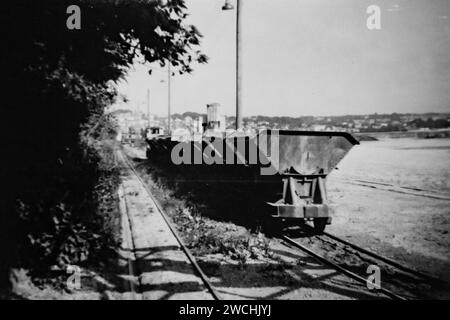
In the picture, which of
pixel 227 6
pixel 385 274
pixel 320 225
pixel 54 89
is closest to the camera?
pixel 54 89

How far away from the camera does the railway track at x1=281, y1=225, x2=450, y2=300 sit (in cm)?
463

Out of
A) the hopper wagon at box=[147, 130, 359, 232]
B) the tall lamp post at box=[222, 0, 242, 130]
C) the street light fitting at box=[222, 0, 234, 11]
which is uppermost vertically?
the street light fitting at box=[222, 0, 234, 11]

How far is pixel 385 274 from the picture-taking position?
524cm

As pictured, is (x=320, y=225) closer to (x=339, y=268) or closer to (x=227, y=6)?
(x=339, y=268)

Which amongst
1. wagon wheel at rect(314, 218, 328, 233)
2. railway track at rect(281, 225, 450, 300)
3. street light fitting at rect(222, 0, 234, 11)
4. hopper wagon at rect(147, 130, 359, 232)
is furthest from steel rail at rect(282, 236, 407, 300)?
street light fitting at rect(222, 0, 234, 11)

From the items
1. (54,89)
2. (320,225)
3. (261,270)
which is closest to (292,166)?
(320,225)

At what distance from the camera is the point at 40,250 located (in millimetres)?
A: 4328

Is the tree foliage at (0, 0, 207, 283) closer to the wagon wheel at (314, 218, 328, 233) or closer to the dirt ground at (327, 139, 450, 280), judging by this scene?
the wagon wheel at (314, 218, 328, 233)

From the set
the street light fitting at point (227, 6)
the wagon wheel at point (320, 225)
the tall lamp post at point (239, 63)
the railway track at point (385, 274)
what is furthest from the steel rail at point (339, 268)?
the street light fitting at point (227, 6)

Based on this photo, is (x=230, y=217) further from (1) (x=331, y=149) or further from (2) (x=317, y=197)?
(1) (x=331, y=149)

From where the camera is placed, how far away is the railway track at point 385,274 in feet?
15.2

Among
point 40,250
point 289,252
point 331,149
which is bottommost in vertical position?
point 289,252
